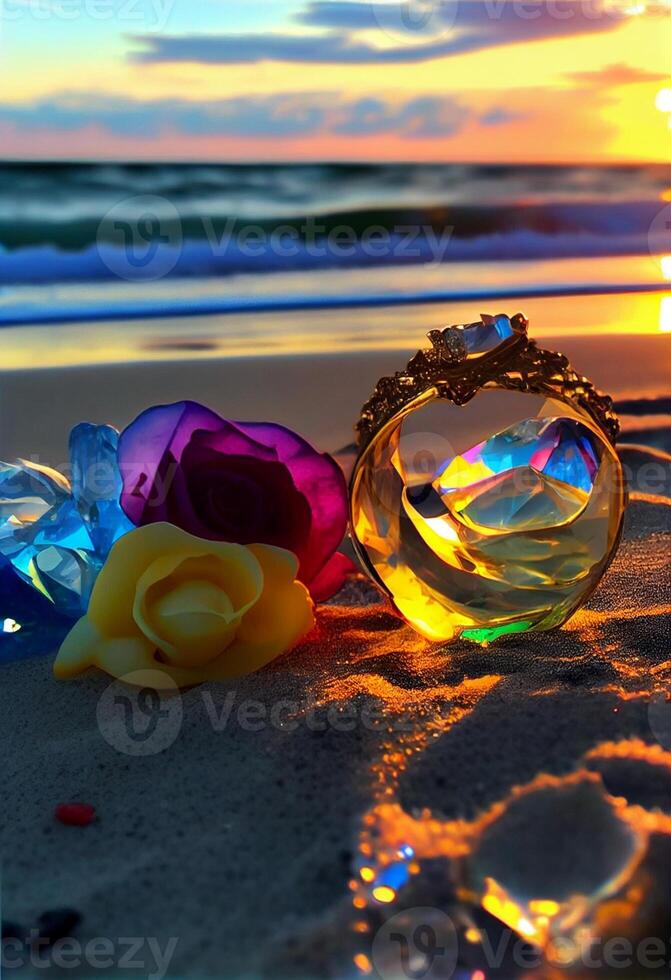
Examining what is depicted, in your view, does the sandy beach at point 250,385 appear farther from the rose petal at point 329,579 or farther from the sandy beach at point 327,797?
the sandy beach at point 327,797

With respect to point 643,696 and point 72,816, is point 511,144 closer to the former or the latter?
point 643,696

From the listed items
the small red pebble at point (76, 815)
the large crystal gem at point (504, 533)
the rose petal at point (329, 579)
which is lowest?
the small red pebble at point (76, 815)

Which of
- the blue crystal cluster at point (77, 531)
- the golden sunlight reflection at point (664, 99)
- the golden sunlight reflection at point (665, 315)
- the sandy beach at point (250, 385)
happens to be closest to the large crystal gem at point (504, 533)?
the blue crystal cluster at point (77, 531)

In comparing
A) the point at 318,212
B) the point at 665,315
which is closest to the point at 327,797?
the point at 665,315

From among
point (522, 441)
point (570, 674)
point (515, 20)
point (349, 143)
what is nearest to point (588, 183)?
point (515, 20)

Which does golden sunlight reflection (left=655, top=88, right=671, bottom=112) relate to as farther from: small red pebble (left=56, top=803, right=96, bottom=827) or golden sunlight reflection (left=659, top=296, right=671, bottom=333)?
small red pebble (left=56, top=803, right=96, bottom=827)

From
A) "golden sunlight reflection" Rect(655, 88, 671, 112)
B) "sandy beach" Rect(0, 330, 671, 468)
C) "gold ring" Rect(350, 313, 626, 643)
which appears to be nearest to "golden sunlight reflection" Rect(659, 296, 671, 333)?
"sandy beach" Rect(0, 330, 671, 468)
